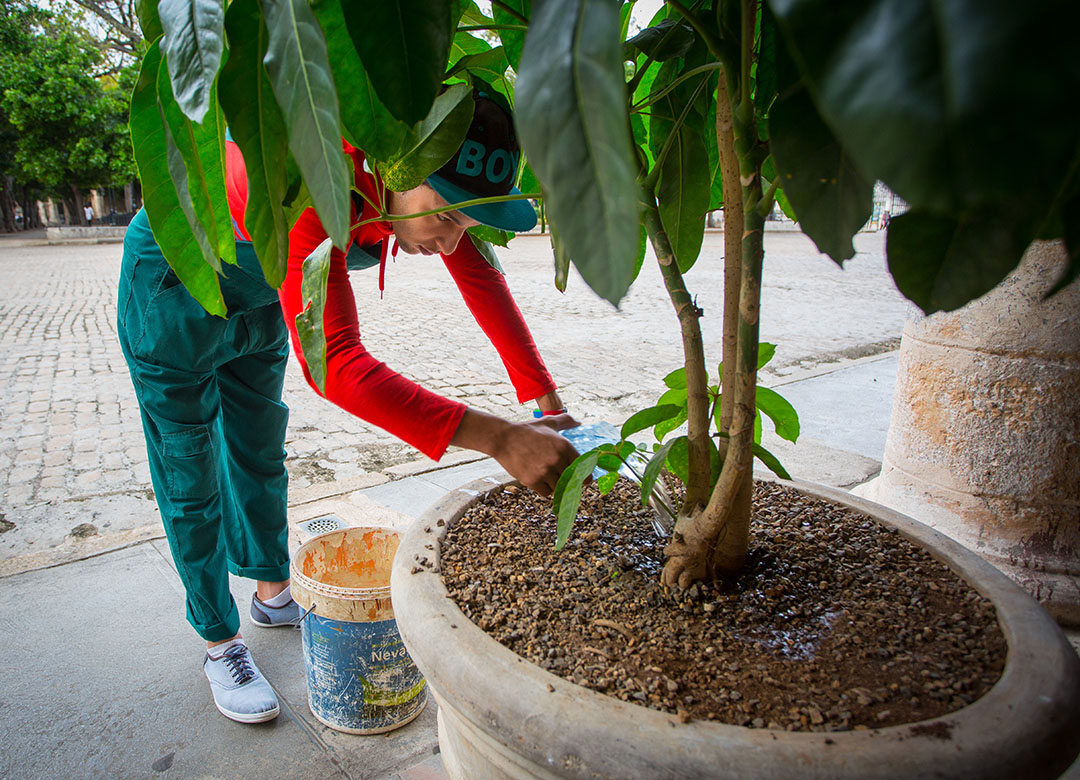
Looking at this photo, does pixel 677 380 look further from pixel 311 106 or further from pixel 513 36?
pixel 311 106

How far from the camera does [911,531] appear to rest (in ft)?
4.26

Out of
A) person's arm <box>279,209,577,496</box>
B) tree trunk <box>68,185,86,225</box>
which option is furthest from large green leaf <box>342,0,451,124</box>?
tree trunk <box>68,185,86,225</box>

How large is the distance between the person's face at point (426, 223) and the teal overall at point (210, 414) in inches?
14.5

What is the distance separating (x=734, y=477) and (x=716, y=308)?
282 inches

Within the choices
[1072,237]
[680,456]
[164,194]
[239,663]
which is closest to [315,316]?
[164,194]

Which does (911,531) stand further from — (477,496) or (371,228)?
(371,228)

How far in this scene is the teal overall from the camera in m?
1.75

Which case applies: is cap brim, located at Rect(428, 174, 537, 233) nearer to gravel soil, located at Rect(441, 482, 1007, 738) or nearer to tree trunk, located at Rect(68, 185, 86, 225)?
gravel soil, located at Rect(441, 482, 1007, 738)

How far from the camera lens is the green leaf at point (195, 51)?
560 mm

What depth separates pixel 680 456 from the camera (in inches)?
43.6

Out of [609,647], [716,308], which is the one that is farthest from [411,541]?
[716,308]

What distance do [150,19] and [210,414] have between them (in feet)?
4.26

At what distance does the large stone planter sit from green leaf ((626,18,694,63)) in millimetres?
859

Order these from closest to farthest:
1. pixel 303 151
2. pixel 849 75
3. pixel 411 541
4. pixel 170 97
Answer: pixel 849 75 → pixel 303 151 → pixel 170 97 → pixel 411 541
